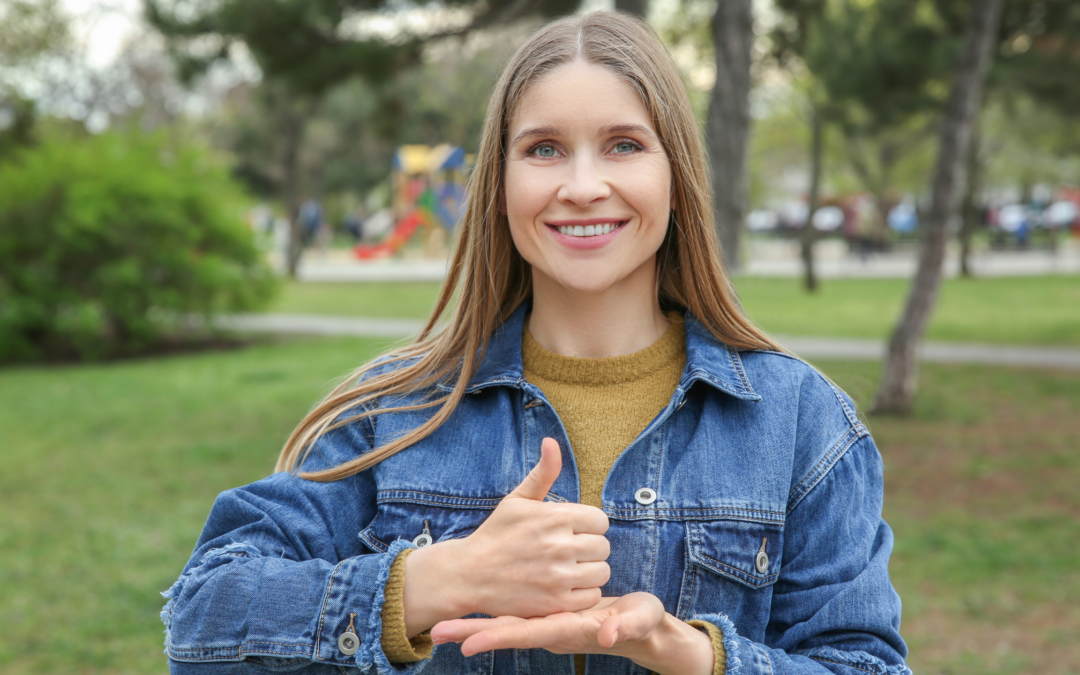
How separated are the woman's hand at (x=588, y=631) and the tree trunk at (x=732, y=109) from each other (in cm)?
402

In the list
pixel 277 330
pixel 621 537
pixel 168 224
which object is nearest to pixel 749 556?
pixel 621 537

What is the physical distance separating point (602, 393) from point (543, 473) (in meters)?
0.40

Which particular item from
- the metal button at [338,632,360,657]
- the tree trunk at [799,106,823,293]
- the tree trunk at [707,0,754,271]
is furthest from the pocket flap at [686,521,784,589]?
the tree trunk at [799,106,823,293]

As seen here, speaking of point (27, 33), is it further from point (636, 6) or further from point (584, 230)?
point (584, 230)

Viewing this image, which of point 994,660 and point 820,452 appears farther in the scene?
point 994,660

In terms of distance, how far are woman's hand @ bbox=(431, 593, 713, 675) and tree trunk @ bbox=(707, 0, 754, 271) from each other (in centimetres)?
402

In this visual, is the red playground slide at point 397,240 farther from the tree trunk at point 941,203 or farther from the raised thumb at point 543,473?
the raised thumb at point 543,473

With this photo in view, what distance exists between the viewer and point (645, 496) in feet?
5.29

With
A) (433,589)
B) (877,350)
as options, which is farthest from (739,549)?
(877,350)

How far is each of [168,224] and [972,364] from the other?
9.51 meters

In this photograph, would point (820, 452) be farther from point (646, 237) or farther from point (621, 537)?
point (646, 237)

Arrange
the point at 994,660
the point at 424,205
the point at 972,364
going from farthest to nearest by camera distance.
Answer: the point at 424,205 < the point at 972,364 < the point at 994,660

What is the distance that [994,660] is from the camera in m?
3.97

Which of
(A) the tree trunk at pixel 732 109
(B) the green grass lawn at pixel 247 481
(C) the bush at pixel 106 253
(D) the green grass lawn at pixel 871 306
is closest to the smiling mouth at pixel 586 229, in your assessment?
(B) the green grass lawn at pixel 247 481
